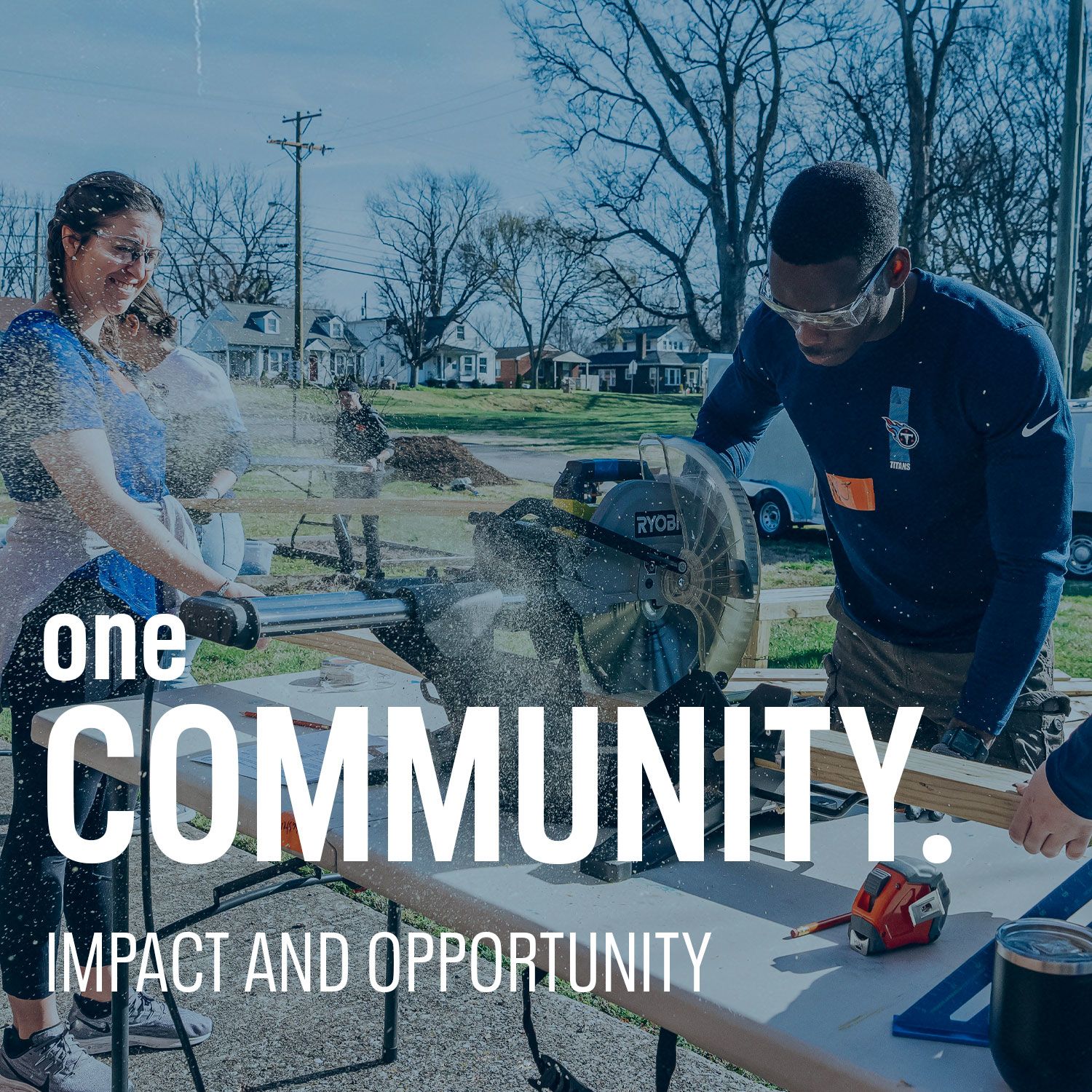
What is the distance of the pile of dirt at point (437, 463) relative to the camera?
13.2 metres

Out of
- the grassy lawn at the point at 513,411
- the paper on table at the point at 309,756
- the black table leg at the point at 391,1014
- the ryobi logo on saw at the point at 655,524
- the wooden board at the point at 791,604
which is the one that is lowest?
the black table leg at the point at 391,1014

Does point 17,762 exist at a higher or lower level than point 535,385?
lower

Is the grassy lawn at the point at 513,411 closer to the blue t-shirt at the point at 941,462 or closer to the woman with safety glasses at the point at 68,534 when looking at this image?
the woman with safety glasses at the point at 68,534

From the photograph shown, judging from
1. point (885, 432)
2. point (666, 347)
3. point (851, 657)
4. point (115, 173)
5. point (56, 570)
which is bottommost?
point (851, 657)

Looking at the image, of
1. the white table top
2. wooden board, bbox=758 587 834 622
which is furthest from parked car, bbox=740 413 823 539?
the white table top

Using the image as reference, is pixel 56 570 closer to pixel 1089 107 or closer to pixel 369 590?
pixel 369 590

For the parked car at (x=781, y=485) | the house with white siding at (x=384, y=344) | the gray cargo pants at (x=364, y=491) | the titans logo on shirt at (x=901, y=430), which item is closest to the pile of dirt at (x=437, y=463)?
the house with white siding at (x=384, y=344)

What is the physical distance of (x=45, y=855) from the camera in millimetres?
1739

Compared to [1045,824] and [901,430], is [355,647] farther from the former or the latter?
[1045,824]

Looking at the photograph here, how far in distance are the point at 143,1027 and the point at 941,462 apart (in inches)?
72.8

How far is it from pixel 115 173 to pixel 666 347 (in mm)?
22404

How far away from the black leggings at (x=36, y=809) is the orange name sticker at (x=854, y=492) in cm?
116

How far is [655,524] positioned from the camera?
1556 mm

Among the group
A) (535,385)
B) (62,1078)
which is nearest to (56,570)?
(62,1078)
